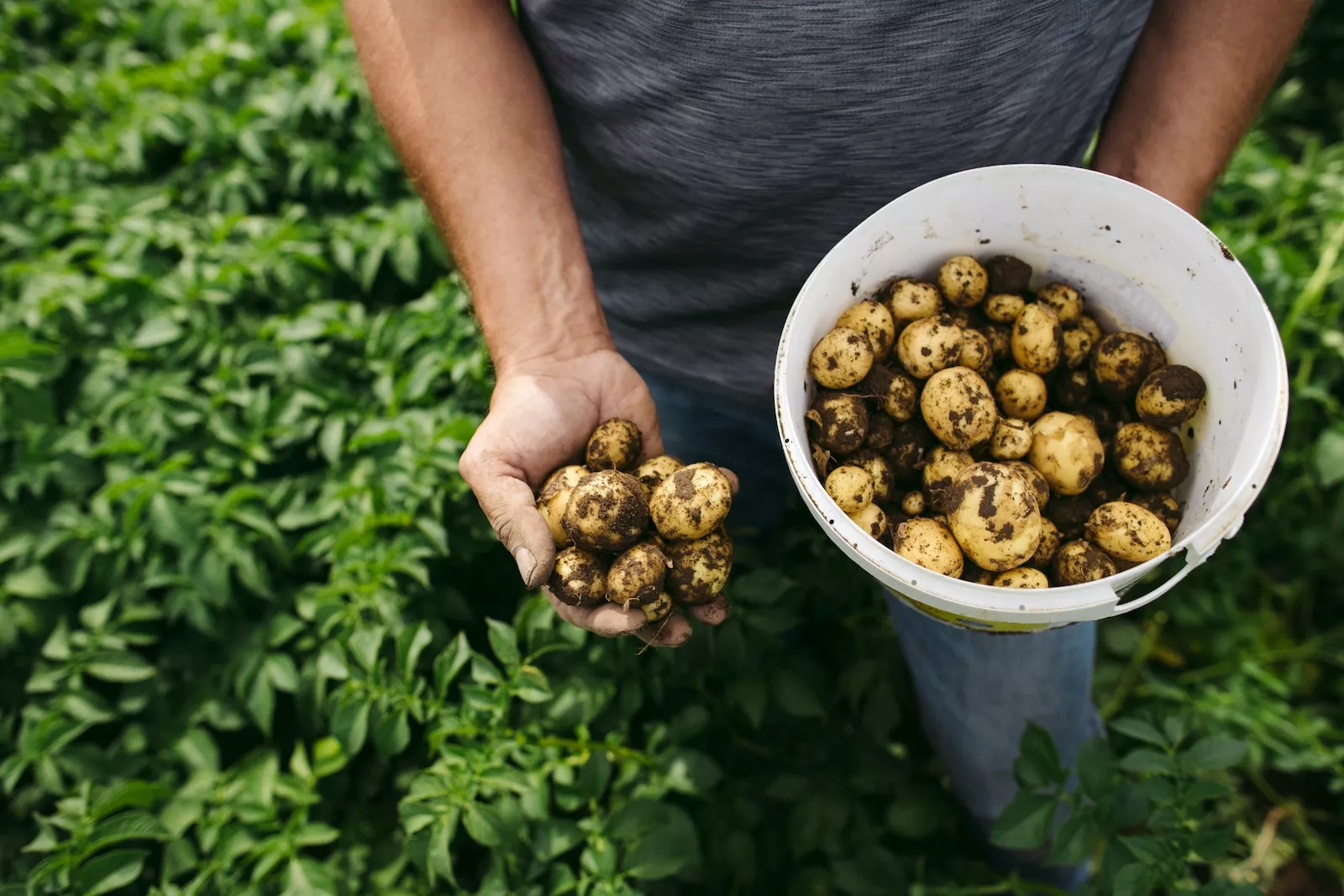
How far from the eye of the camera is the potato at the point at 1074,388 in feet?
5.90

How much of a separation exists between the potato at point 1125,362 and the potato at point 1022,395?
0.12 m

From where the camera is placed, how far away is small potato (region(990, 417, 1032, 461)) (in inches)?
66.9

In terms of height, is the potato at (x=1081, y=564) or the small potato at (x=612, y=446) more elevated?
the small potato at (x=612, y=446)

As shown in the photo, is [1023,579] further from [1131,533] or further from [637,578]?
[637,578]

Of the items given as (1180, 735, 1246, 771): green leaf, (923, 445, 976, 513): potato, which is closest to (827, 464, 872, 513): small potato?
(923, 445, 976, 513): potato

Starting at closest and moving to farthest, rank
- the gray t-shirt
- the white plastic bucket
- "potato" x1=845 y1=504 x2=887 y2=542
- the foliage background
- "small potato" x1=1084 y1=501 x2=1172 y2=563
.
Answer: the white plastic bucket
the gray t-shirt
"small potato" x1=1084 y1=501 x2=1172 y2=563
"potato" x1=845 y1=504 x2=887 y2=542
the foliage background

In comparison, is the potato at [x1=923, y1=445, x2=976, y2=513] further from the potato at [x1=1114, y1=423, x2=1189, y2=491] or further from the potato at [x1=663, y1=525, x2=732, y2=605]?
the potato at [x1=663, y1=525, x2=732, y2=605]

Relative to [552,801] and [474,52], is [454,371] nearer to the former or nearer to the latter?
[474,52]

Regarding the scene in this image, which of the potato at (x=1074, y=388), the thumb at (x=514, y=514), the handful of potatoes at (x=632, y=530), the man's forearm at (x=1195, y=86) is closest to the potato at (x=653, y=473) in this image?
the handful of potatoes at (x=632, y=530)

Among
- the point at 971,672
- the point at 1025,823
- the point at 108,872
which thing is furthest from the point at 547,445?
the point at 108,872

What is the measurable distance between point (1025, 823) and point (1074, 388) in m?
0.90

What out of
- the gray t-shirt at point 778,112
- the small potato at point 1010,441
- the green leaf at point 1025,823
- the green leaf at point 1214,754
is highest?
the gray t-shirt at point 778,112

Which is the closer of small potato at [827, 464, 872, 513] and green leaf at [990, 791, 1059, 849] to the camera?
small potato at [827, 464, 872, 513]

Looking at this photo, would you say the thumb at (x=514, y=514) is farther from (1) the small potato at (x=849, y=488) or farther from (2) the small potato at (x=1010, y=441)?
(2) the small potato at (x=1010, y=441)
